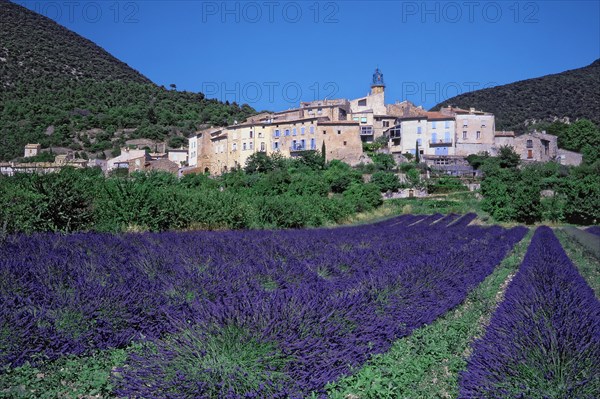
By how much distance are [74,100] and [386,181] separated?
201 ft

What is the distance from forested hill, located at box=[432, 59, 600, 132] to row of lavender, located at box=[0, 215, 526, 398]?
91972 mm

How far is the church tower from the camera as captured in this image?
8600 centimetres

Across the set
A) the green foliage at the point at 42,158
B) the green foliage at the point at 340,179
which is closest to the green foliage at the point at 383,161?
the green foliage at the point at 340,179

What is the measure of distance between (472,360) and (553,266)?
762cm

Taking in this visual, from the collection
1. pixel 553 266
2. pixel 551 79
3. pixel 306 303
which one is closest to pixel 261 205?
pixel 553 266

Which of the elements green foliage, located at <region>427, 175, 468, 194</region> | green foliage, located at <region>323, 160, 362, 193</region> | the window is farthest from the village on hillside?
green foliage, located at <region>323, 160, 362, 193</region>

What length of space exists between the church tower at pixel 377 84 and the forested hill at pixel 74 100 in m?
25.4

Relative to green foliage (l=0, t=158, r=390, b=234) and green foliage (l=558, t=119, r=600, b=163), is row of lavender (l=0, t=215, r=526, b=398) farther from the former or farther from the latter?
green foliage (l=558, t=119, r=600, b=163)

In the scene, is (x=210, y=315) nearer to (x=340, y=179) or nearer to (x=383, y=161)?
(x=340, y=179)

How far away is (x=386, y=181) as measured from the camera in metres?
52.9

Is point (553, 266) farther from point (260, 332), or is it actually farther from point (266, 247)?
point (260, 332)

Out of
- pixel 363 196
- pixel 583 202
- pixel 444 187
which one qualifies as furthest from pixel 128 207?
pixel 444 187

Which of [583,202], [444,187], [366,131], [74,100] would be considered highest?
[74,100]

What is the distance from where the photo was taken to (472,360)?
4258 mm
